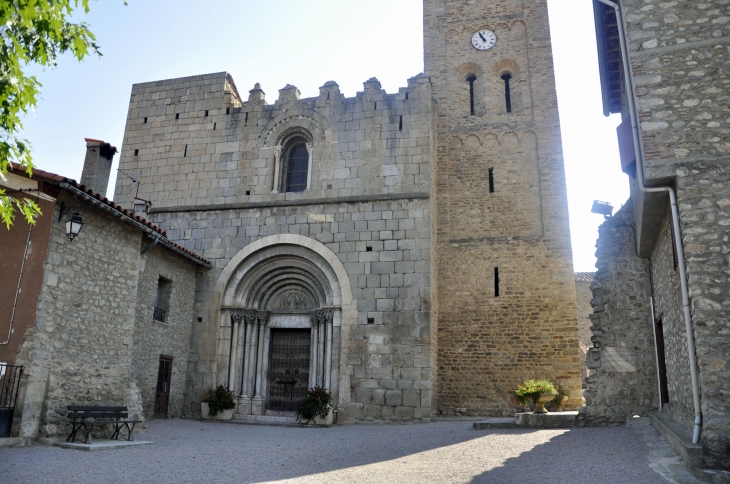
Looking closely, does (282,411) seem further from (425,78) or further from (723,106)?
(723,106)

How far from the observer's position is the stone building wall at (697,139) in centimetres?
591

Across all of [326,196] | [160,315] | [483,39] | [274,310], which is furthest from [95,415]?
[483,39]

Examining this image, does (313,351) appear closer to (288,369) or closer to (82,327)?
(288,369)

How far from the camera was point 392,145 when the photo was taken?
1434cm

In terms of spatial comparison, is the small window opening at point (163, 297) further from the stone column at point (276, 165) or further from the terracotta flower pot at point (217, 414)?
the stone column at point (276, 165)

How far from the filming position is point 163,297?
42.1ft

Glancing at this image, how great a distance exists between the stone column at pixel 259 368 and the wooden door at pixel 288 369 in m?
0.27

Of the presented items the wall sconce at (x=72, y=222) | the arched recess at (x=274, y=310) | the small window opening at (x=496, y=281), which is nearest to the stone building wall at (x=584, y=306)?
the small window opening at (x=496, y=281)

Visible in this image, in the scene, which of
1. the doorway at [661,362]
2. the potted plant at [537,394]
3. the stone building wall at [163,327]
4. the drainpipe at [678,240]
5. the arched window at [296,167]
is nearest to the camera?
the drainpipe at [678,240]

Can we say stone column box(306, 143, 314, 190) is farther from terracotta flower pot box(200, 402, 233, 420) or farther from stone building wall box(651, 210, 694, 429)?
stone building wall box(651, 210, 694, 429)

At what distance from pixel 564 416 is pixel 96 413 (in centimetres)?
781

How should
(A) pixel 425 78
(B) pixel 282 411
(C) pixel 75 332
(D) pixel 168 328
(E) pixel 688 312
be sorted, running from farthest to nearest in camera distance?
(A) pixel 425 78 < (B) pixel 282 411 < (D) pixel 168 328 < (C) pixel 75 332 < (E) pixel 688 312

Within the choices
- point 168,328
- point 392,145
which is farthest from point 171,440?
point 392,145

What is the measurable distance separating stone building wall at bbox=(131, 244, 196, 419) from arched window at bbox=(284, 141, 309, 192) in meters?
3.37
